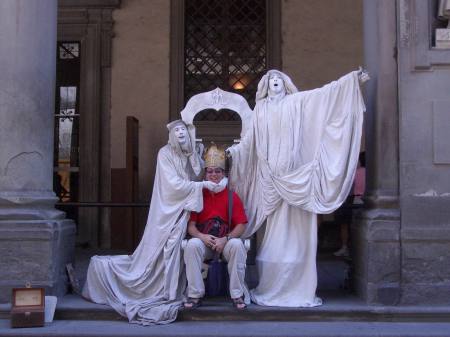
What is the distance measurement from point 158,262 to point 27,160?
5.19 ft

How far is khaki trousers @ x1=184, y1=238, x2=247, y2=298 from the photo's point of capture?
5355mm

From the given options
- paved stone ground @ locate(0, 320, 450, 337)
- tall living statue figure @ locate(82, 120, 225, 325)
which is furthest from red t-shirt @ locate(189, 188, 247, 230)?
paved stone ground @ locate(0, 320, 450, 337)

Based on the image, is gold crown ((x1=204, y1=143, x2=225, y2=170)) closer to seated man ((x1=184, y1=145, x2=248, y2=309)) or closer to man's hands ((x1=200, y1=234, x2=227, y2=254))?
seated man ((x1=184, y1=145, x2=248, y2=309))

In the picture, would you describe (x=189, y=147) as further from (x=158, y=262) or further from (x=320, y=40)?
(x=320, y=40)

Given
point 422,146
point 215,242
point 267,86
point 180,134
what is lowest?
point 215,242

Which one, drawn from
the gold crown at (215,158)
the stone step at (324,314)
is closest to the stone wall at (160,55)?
the gold crown at (215,158)

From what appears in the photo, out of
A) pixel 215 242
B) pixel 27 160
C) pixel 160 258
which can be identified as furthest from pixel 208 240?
pixel 27 160

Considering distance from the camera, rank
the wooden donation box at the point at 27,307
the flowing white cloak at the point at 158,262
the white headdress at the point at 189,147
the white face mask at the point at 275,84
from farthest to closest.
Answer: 1. the white face mask at the point at 275,84
2. the white headdress at the point at 189,147
3. the flowing white cloak at the point at 158,262
4. the wooden donation box at the point at 27,307

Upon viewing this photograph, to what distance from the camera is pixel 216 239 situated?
5.50 meters

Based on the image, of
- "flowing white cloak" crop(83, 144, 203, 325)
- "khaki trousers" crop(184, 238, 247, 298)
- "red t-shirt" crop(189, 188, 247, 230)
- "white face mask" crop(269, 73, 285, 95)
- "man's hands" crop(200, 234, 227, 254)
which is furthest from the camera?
"white face mask" crop(269, 73, 285, 95)

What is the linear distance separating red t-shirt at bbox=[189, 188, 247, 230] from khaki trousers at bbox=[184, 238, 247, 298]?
0.34 m

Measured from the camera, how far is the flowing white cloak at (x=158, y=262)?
219 inches

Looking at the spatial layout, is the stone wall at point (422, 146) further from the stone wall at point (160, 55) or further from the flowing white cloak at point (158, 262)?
the stone wall at point (160, 55)

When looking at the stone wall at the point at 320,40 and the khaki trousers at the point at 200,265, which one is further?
the stone wall at the point at 320,40
